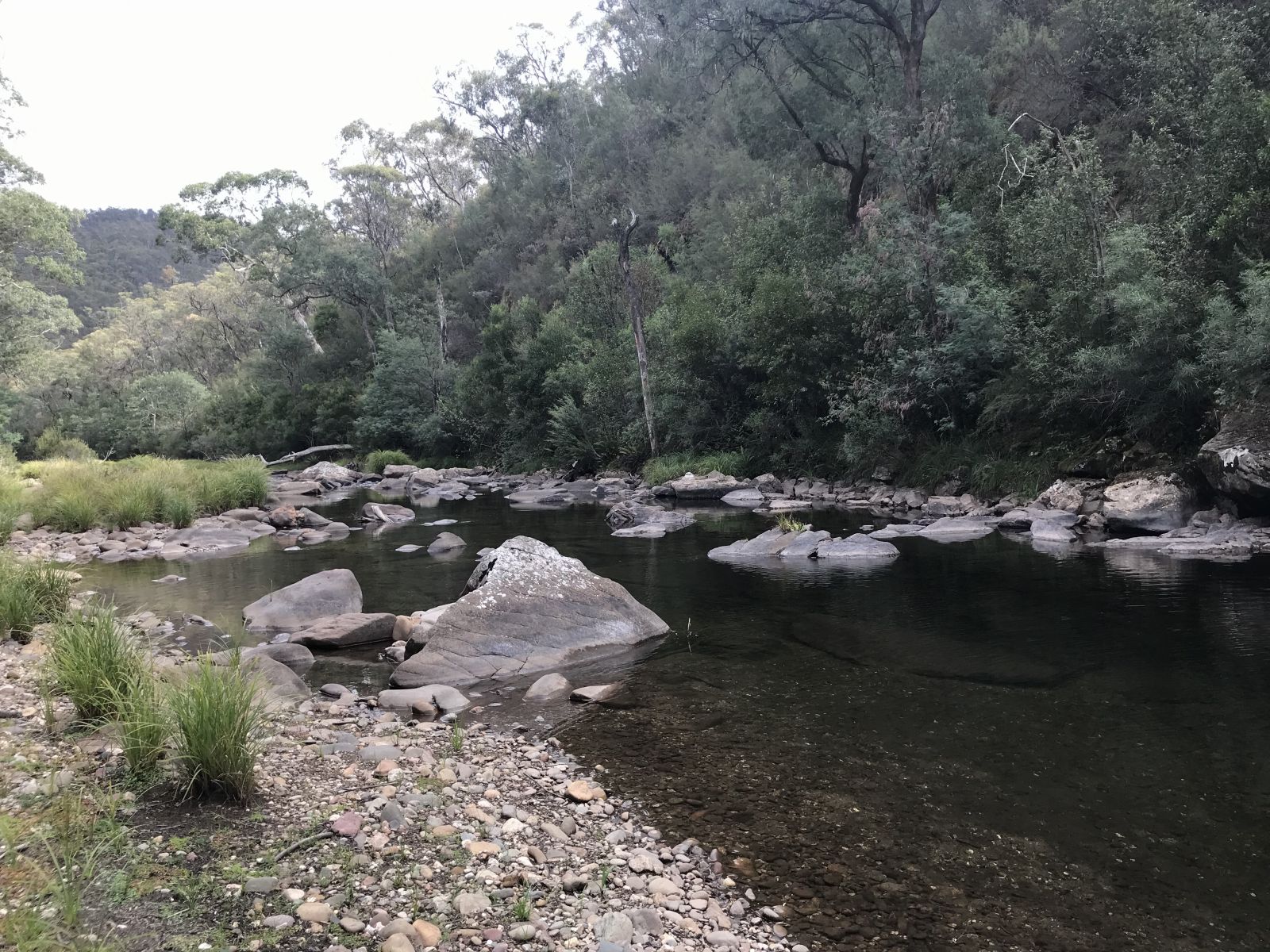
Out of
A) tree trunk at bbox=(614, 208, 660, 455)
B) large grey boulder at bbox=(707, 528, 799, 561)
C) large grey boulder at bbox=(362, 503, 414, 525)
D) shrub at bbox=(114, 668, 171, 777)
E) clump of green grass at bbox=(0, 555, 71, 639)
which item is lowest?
large grey boulder at bbox=(362, 503, 414, 525)

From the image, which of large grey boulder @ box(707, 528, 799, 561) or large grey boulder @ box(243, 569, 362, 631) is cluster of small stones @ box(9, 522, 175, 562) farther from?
large grey boulder @ box(707, 528, 799, 561)

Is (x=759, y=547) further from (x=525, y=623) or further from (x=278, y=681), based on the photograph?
(x=278, y=681)

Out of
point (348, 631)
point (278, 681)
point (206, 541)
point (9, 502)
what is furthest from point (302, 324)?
point (278, 681)

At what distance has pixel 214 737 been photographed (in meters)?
4.06

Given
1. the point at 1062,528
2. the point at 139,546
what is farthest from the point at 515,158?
the point at 1062,528

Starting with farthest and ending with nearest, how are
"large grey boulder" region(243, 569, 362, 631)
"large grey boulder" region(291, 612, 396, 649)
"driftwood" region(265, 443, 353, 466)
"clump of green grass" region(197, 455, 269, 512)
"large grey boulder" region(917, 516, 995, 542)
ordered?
"driftwood" region(265, 443, 353, 466)
"clump of green grass" region(197, 455, 269, 512)
"large grey boulder" region(917, 516, 995, 542)
"large grey boulder" region(243, 569, 362, 631)
"large grey boulder" region(291, 612, 396, 649)

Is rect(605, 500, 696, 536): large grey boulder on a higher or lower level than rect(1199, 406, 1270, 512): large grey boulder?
lower

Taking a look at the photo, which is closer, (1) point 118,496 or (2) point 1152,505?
(2) point 1152,505

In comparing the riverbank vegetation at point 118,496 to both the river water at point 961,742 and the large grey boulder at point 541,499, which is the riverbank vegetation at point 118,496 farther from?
the river water at point 961,742

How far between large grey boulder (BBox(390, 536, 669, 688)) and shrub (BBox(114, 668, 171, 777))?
327 centimetres

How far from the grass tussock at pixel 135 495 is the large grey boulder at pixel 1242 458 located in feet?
72.6

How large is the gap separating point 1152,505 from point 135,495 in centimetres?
2259

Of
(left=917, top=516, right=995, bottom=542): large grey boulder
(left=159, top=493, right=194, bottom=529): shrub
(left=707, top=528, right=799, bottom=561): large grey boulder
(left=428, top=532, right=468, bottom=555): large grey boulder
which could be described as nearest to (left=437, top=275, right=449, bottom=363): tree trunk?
(left=159, top=493, right=194, bottom=529): shrub

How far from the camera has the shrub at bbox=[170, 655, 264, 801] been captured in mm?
4055
